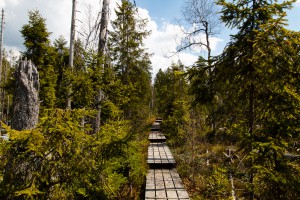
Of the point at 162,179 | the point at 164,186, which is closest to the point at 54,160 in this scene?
the point at 164,186

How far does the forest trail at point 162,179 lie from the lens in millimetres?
6379

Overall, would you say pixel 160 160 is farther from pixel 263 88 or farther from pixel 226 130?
Answer: pixel 263 88

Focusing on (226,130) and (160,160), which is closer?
(226,130)

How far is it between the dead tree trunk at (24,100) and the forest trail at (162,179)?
3771 millimetres

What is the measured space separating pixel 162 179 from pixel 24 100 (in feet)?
17.7

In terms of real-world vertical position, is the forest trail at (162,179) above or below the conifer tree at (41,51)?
below

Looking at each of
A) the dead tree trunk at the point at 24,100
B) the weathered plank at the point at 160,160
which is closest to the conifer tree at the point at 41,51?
the weathered plank at the point at 160,160

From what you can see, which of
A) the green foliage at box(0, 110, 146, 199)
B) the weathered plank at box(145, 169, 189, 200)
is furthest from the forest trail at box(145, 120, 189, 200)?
the green foliage at box(0, 110, 146, 199)

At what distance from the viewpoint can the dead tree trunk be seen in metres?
3.74

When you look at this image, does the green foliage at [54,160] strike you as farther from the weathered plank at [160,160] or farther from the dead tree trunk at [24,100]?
the weathered plank at [160,160]

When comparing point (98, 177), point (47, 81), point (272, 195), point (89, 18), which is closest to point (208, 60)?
point (272, 195)

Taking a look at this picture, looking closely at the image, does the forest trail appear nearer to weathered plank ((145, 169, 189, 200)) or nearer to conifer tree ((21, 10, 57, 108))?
weathered plank ((145, 169, 189, 200))

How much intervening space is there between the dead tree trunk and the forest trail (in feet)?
12.4

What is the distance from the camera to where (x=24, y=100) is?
378 centimetres
